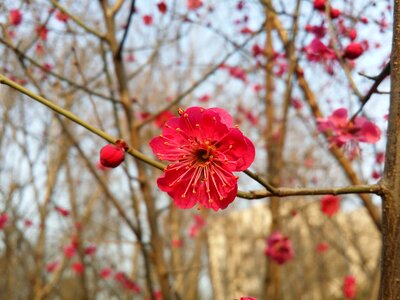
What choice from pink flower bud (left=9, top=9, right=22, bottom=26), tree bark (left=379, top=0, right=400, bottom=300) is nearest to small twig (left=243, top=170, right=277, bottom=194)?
tree bark (left=379, top=0, right=400, bottom=300)

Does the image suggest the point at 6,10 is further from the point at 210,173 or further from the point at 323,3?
the point at 210,173

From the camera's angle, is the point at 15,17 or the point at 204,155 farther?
the point at 15,17

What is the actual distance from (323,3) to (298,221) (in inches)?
304

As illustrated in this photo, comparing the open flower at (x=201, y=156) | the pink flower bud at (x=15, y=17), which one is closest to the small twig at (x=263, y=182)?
the open flower at (x=201, y=156)

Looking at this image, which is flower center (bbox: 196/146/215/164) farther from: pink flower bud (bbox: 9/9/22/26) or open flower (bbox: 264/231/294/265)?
pink flower bud (bbox: 9/9/22/26)

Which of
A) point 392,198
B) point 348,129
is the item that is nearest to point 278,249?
point 348,129

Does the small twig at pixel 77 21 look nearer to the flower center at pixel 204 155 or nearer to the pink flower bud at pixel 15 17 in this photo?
the pink flower bud at pixel 15 17

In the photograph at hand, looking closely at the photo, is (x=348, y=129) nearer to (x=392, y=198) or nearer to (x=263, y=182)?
(x=392, y=198)

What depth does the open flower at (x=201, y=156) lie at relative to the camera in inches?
46.2

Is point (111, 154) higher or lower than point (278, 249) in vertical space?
lower

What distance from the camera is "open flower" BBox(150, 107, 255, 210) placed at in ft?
3.85

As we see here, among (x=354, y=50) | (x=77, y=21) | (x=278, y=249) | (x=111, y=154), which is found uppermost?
(x=77, y=21)

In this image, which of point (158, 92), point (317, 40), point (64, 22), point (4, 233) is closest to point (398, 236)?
point (317, 40)

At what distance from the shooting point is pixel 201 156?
4.30 ft
